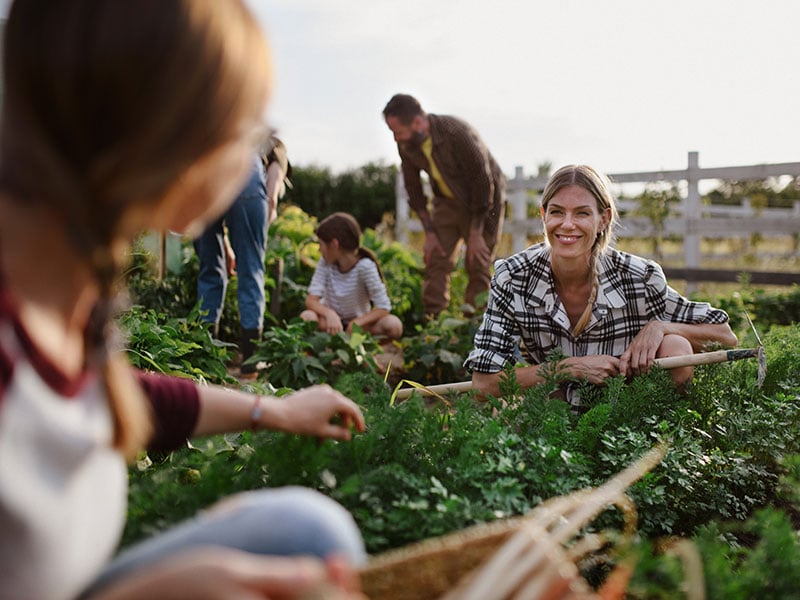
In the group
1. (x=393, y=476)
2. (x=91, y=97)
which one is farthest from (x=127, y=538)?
(x=91, y=97)

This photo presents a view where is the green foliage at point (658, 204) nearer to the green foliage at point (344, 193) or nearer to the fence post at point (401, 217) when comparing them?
the fence post at point (401, 217)

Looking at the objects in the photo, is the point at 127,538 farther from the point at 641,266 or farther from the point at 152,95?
the point at 641,266

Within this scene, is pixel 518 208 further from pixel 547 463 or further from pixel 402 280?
pixel 547 463

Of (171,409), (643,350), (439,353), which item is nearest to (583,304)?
(643,350)

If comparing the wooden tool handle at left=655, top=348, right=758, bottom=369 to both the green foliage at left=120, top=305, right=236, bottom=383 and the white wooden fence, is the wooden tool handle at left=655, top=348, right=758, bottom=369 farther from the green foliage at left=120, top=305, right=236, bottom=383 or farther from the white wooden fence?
the white wooden fence

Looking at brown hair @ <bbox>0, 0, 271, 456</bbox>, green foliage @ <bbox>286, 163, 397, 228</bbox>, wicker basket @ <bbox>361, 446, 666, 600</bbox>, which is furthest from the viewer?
green foliage @ <bbox>286, 163, 397, 228</bbox>

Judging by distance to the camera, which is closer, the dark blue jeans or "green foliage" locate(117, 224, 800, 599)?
"green foliage" locate(117, 224, 800, 599)

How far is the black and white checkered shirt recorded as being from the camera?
126 inches

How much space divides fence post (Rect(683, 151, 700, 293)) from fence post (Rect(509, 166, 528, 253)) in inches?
89.4

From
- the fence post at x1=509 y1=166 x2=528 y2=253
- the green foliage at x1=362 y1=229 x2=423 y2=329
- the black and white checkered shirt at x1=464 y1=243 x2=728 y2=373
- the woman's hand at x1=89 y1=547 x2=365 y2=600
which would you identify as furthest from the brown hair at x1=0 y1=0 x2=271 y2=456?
the fence post at x1=509 y1=166 x2=528 y2=253

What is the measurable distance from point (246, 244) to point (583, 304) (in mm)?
2399

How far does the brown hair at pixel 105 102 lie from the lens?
92cm

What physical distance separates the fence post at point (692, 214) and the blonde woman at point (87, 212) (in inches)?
379

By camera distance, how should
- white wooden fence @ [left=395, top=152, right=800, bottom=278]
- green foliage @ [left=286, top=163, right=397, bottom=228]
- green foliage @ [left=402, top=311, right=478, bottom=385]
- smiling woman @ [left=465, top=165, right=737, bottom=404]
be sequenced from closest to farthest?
smiling woman @ [left=465, top=165, right=737, bottom=404] → green foliage @ [left=402, top=311, right=478, bottom=385] → white wooden fence @ [left=395, top=152, right=800, bottom=278] → green foliage @ [left=286, top=163, right=397, bottom=228]
